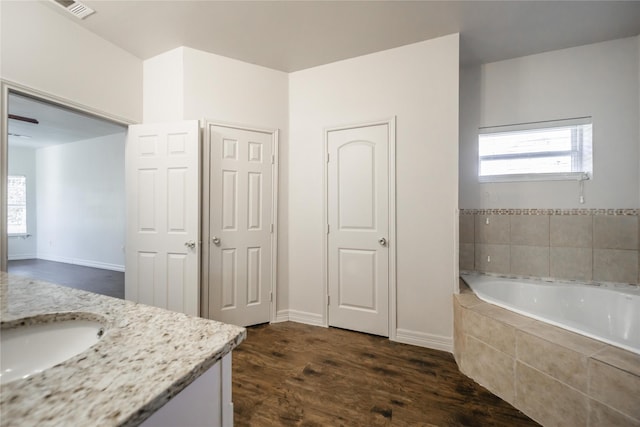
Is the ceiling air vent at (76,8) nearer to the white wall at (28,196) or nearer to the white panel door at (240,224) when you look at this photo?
the white panel door at (240,224)

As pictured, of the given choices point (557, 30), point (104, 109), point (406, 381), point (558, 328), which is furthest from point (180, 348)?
point (557, 30)

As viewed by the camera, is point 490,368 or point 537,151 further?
point 537,151

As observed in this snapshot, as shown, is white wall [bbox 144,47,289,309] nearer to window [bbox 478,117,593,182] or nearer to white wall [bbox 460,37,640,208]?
white wall [bbox 460,37,640,208]

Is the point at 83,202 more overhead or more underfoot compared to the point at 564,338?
more overhead

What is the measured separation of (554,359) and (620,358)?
252 mm

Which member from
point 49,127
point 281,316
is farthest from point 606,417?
point 49,127

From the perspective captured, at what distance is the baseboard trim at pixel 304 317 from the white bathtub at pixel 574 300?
4.75ft

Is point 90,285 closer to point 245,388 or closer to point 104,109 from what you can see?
point 104,109

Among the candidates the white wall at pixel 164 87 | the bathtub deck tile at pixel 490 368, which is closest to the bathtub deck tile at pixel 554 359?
the bathtub deck tile at pixel 490 368

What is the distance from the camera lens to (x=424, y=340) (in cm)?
233

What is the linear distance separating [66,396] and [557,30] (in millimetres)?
3419

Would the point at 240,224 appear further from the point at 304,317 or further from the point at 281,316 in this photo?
the point at 304,317

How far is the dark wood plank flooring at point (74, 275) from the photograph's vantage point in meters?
4.09

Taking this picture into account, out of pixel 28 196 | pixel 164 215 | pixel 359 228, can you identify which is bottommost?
pixel 359 228
